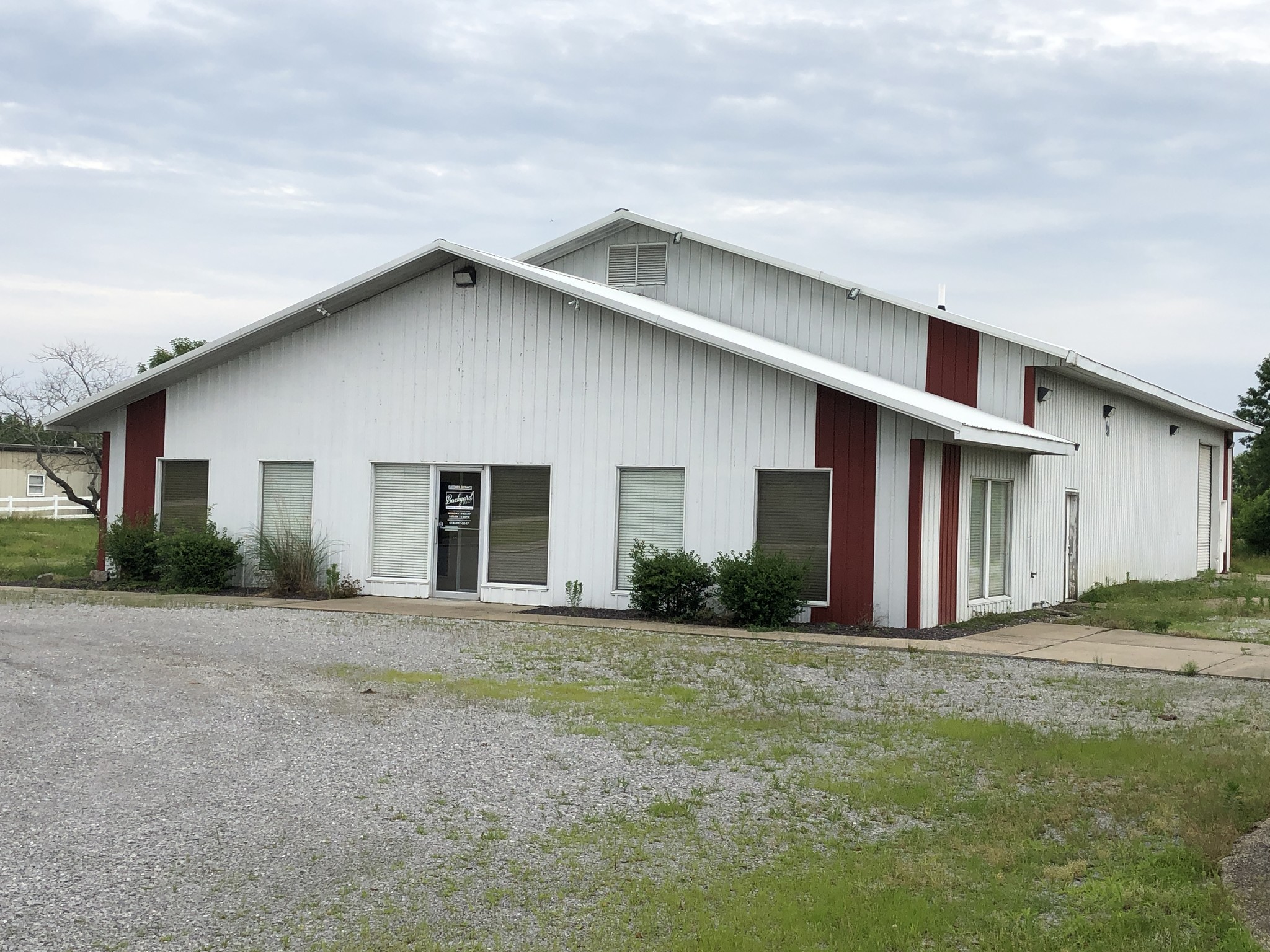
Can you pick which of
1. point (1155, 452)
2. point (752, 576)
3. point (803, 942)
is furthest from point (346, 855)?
point (1155, 452)

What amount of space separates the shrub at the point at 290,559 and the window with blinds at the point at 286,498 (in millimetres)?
45

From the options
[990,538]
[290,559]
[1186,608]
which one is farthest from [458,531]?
[1186,608]

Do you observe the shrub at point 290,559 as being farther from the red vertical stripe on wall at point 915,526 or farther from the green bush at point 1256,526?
the green bush at point 1256,526

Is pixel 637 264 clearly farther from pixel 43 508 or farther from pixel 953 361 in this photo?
pixel 43 508

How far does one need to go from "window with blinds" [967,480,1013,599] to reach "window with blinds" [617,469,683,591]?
399 centimetres

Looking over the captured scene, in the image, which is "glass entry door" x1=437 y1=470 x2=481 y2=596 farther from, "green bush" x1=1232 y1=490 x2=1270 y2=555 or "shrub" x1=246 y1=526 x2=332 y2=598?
"green bush" x1=1232 y1=490 x2=1270 y2=555

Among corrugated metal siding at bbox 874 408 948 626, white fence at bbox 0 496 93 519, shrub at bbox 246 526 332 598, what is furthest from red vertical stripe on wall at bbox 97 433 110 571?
white fence at bbox 0 496 93 519

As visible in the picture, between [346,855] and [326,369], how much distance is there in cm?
1421

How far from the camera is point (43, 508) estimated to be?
154ft

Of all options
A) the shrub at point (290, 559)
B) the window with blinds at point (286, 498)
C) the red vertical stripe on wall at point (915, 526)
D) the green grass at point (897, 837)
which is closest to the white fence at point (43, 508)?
the window with blinds at point (286, 498)

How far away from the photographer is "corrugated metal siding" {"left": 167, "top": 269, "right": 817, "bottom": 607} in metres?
16.9

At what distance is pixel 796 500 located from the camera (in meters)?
16.5

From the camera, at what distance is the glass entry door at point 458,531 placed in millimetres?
18375

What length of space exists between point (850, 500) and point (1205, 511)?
17290mm
